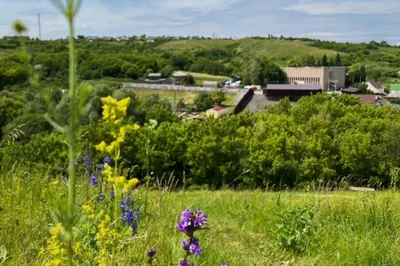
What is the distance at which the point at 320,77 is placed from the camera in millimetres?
89812

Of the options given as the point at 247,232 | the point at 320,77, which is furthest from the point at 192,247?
the point at 320,77

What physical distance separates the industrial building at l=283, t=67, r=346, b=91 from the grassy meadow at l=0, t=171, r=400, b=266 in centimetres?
8556

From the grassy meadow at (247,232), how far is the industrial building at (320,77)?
8556cm

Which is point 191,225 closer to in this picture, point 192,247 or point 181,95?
point 192,247

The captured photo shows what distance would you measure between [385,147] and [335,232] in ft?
79.5

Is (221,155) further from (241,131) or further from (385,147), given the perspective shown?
(385,147)

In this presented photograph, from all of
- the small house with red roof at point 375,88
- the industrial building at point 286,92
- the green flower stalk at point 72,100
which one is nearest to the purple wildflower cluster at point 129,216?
the green flower stalk at point 72,100

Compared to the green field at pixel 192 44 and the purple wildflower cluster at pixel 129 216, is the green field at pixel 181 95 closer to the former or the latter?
the purple wildflower cluster at pixel 129 216

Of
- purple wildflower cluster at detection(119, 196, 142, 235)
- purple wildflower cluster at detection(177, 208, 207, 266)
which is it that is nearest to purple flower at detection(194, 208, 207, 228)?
purple wildflower cluster at detection(177, 208, 207, 266)

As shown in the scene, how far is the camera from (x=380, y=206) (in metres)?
4.98

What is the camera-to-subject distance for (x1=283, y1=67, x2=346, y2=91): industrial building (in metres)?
89.1

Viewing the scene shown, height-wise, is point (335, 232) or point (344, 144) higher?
point (335, 232)

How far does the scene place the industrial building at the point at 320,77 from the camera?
89125 millimetres

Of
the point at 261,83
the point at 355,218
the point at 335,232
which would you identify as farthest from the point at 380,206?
the point at 261,83
